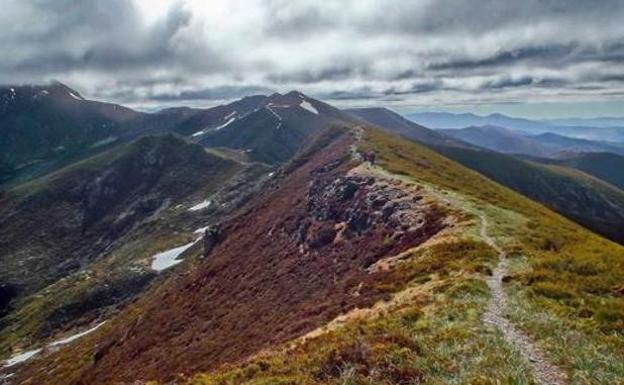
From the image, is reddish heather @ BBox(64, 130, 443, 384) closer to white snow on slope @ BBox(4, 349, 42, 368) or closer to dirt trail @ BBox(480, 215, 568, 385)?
dirt trail @ BBox(480, 215, 568, 385)

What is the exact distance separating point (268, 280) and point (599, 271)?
4212cm

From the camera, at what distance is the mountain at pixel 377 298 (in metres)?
22.5

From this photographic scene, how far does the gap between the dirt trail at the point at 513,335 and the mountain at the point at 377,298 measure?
0.57 feet

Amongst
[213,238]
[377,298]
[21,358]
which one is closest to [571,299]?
[377,298]

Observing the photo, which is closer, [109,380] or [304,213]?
[109,380]

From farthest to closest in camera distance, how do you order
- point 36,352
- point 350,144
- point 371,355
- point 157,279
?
1. point 157,279
2. point 36,352
3. point 350,144
4. point 371,355

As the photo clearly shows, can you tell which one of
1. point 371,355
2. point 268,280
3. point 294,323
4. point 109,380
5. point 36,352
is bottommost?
point 36,352

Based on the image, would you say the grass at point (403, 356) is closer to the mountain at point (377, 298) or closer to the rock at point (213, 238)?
the mountain at point (377, 298)

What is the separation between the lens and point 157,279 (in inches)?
7239

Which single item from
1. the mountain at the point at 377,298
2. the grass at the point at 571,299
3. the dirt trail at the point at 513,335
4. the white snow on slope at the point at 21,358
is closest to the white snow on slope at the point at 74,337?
the white snow on slope at the point at 21,358

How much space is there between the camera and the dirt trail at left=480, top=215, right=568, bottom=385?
66.0ft

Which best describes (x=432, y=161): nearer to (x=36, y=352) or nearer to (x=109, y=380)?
(x=109, y=380)

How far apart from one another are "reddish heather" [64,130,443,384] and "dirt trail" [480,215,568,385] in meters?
8.19

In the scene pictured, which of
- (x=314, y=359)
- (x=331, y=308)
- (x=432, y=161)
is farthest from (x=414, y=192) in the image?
(x=432, y=161)
